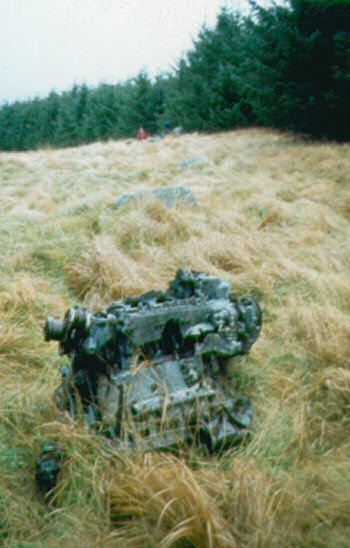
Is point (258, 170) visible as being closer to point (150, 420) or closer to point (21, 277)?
point (21, 277)

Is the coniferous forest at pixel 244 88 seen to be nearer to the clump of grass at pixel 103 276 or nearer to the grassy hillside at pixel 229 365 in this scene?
the grassy hillside at pixel 229 365

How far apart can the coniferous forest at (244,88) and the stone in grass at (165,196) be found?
14.1 feet

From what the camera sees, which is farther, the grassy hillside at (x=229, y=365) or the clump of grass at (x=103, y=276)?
the clump of grass at (x=103, y=276)

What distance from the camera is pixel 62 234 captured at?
4.32 meters

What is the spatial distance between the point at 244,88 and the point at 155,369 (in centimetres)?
1059

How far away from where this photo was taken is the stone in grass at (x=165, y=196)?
516 centimetres

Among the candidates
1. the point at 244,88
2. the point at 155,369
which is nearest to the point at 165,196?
the point at 155,369

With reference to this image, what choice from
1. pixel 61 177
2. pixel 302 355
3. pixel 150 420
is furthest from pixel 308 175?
pixel 150 420

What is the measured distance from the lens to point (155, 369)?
5.89ft

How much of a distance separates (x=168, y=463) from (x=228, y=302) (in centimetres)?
84

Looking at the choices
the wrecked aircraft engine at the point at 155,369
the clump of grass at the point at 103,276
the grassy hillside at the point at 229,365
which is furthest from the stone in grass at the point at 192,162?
the wrecked aircraft engine at the point at 155,369

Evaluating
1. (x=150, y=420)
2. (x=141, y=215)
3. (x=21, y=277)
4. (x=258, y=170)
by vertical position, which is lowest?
(x=150, y=420)

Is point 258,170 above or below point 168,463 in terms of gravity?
above

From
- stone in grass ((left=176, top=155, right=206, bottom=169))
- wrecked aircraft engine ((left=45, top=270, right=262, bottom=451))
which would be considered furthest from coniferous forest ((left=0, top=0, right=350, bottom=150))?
wrecked aircraft engine ((left=45, top=270, right=262, bottom=451))
